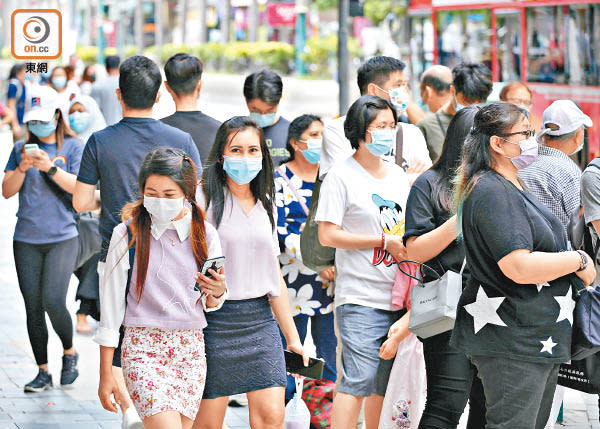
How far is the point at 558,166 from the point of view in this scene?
5.74 m

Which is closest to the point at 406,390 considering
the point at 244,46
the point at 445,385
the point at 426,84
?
the point at 445,385

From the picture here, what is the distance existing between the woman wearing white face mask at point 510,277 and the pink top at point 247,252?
88 centimetres

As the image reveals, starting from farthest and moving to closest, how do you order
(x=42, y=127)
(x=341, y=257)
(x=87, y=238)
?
1. (x=87, y=238)
2. (x=42, y=127)
3. (x=341, y=257)

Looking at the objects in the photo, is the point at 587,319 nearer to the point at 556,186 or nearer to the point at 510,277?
the point at 510,277

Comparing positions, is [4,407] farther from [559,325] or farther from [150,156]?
[559,325]

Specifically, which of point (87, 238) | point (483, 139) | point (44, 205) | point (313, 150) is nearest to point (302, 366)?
point (483, 139)

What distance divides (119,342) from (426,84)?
178 inches

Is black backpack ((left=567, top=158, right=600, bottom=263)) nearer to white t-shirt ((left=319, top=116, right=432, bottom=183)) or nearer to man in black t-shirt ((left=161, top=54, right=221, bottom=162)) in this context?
white t-shirt ((left=319, top=116, right=432, bottom=183))

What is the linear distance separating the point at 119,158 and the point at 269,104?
5.90ft

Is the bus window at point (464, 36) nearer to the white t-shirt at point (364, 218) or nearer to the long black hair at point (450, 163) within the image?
the white t-shirt at point (364, 218)

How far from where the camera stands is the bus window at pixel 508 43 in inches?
675

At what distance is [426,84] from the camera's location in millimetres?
8766

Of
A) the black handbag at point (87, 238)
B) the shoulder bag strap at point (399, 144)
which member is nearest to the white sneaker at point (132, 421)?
the shoulder bag strap at point (399, 144)

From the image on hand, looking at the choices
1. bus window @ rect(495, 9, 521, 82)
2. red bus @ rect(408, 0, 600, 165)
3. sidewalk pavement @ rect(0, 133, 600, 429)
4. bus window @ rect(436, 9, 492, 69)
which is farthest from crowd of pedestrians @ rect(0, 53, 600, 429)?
bus window @ rect(436, 9, 492, 69)
